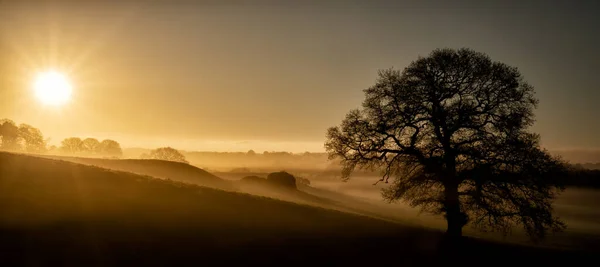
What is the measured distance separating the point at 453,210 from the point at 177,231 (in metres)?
17.2

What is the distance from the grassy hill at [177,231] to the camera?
49.2 feet

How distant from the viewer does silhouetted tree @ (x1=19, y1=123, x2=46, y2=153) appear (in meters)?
120

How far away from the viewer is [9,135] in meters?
115

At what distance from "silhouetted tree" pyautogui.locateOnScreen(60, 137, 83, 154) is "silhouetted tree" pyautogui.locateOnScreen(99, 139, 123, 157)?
27.6 ft

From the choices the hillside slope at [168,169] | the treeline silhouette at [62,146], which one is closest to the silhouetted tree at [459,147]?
Result: the hillside slope at [168,169]

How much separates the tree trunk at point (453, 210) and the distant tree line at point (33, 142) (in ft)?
450

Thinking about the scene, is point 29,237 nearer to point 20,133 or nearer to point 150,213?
point 150,213

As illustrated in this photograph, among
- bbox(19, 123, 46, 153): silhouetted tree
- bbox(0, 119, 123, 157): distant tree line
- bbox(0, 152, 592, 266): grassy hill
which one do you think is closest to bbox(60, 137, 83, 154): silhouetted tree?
bbox(0, 119, 123, 157): distant tree line

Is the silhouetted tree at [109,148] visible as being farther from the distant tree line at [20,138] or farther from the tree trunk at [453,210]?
the tree trunk at [453,210]

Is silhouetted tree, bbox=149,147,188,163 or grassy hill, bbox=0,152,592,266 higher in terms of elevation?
silhouetted tree, bbox=149,147,188,163

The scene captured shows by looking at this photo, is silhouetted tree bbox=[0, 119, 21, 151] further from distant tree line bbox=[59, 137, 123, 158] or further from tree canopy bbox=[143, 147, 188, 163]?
tree canopy bbox=[143, 147, 188, 163]

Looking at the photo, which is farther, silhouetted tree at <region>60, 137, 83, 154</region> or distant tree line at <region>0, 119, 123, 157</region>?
silhouetted tree at <region>60, 137, 83, 154</region>

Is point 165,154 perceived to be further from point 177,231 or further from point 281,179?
point 177,231

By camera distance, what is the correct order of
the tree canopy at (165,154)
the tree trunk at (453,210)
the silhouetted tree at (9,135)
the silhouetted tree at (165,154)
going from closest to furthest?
1. the tree trunk at (453,210)
2. the silhouetted tree at (9,135)
3. the tree canopy at (165,154)
4. the silhouetted tree at (165,154)
